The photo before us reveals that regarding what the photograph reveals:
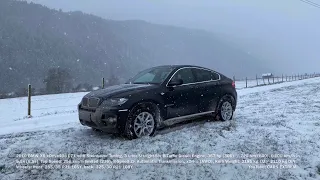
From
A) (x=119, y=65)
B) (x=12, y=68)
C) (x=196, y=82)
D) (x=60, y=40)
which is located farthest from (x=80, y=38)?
(x=196, y=82)

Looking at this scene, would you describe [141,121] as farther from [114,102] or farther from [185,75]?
[185,75]

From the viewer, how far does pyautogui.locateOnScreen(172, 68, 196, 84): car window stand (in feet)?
24.5

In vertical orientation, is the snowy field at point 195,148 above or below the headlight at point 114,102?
below

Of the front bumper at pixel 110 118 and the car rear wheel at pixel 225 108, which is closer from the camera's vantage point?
the front bumper at pixel 110 118

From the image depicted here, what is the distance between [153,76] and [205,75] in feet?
5.34

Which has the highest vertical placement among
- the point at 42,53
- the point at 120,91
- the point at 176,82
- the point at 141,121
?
the point at 42,53

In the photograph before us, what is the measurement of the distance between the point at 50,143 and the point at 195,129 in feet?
11.1

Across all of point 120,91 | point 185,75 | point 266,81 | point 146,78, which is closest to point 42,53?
point 266,81

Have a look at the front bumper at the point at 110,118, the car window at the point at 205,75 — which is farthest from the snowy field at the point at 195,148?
the car window at the point at 205,75

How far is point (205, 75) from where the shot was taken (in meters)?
8.30

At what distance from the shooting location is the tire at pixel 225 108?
332 inches

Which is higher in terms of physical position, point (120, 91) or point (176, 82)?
point (176, 82)

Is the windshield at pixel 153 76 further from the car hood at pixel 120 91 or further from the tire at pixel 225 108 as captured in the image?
the tire at pixel 225 108

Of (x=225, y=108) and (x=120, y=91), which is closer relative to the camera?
Answer: (x=120, y=91)
